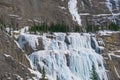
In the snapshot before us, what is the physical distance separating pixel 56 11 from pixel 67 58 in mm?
30831

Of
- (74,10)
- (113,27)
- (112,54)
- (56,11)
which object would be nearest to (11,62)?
(112,54)

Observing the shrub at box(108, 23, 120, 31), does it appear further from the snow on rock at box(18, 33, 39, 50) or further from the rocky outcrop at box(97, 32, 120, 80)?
the snow on rock at box(18, 33, 39, 50)

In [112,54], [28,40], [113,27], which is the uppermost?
[28,40]

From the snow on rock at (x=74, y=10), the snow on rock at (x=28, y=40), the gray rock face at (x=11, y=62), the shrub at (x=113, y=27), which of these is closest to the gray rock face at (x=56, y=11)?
the snow on rock at (x=74, y=10)

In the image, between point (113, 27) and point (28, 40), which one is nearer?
point (28, 40)

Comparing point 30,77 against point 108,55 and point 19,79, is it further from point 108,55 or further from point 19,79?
point 108,55

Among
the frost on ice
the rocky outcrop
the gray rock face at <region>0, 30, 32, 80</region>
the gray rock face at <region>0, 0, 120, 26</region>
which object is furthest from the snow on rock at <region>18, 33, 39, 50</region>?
the rocky outcrop

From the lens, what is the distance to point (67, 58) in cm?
10056

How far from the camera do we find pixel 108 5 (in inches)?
5536

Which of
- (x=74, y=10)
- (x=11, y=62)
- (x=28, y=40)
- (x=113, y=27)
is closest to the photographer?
(x=11, y=62)

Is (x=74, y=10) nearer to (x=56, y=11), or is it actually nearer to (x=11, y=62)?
(x=56, y=11)

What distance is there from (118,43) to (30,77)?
105 feet

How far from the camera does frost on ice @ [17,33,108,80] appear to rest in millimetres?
96250

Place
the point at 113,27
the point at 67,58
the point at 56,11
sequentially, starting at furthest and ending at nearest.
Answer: the point at 56,11 < the point at 113,27 < the point at 67,58
